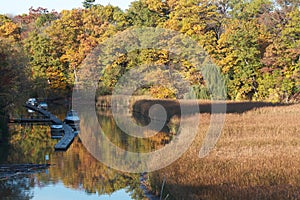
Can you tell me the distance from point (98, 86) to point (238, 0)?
72.4ft

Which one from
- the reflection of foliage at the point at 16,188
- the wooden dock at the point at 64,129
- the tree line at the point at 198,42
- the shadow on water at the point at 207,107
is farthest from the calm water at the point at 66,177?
the tree line at the point at 198,42

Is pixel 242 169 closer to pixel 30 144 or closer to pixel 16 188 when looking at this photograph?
pixel 16 188

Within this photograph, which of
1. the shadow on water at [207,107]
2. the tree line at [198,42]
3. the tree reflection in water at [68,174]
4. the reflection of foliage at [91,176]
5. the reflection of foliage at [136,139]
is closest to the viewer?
the tree reflection in water at [68,174]

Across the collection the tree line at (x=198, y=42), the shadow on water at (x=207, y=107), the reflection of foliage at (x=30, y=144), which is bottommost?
the reflection of foliage at (x=30, y=144)

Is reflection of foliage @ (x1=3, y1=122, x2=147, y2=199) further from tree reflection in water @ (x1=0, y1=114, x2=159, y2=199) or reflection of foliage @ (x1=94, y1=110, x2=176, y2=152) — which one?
reflection of foliage @ (x1=94, y1=110, x2=176, y2=152)

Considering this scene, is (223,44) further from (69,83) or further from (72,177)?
(72,177)

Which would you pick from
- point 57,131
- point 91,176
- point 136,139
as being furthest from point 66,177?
point 57,131

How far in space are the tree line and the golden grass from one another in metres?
23.4

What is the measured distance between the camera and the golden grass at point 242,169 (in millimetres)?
12477

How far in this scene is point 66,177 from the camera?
1941cm

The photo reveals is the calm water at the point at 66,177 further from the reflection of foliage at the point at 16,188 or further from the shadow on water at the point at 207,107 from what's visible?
the shadow on water at the point at 207,107

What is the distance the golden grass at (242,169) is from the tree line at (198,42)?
23408 mm

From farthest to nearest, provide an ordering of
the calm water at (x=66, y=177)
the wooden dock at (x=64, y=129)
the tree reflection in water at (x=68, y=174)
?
1. the wooden dock at (x=64, y=129)
2. the tree reflection in water at (x=68, y=174)
3. the calm water at (x=66, y=177)

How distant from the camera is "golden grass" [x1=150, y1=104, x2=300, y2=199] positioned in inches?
491
